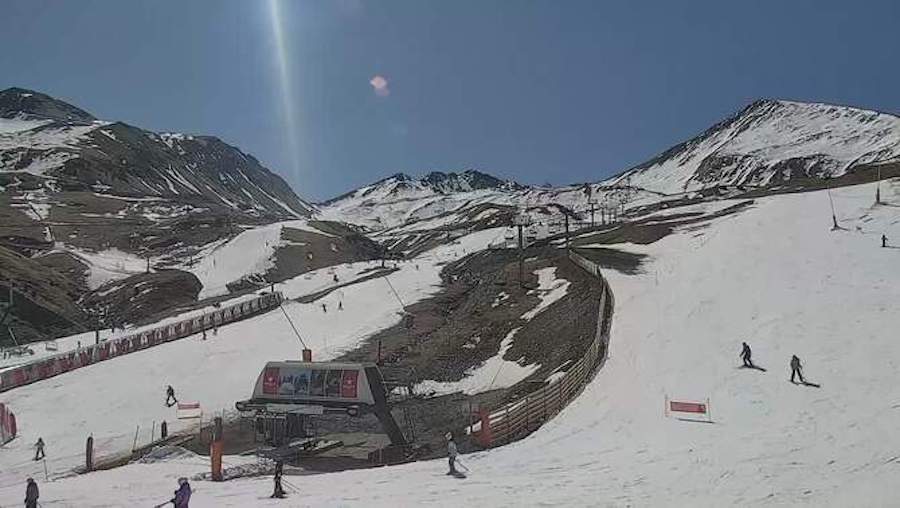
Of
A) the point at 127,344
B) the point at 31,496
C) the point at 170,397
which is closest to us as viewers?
the point at 31,496

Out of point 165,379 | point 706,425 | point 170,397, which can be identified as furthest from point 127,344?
point 706,425

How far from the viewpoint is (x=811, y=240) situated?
5991cm

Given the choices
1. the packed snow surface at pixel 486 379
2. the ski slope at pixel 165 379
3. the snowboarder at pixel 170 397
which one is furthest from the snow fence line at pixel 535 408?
the snowboarder at pixel 170 397

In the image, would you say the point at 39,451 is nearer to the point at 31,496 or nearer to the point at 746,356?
the point at 31,496

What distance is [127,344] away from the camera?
60.2 m

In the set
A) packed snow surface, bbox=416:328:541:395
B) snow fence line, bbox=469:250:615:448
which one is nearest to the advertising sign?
snow fence line, bbox=469:250:615:448

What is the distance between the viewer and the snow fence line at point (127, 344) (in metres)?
49.7

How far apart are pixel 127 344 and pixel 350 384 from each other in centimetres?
3548

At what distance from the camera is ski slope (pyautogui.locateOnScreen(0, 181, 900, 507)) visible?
2031 centimetres

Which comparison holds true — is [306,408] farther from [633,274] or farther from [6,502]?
[633,274]

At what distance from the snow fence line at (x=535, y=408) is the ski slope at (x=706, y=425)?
2.39ft

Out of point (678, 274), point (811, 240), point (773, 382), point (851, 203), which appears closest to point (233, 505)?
point (773, 382)

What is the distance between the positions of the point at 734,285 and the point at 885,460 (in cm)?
3018

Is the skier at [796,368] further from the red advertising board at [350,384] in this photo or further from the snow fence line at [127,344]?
the snow fence line at [127,344]
